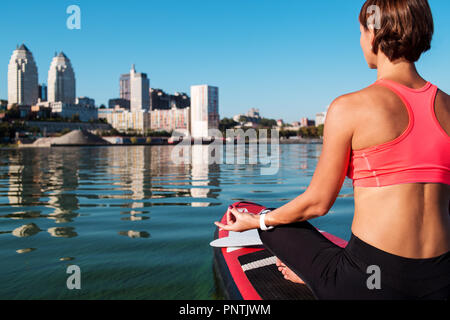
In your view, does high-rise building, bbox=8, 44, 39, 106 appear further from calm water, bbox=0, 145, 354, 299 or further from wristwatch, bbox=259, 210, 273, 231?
wristwatch, bbox=259, 210, 273, 231

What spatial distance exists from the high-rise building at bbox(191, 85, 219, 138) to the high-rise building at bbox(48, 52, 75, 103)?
2398 inches

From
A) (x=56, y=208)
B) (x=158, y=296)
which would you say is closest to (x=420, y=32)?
(x=158, y=296)

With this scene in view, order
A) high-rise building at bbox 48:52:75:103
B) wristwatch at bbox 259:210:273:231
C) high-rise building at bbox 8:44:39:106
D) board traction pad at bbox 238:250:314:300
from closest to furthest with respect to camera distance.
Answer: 1. wristwatch at bbox 259:210:273:231
2. board traction pad at bbox 238:250:314:300
3. high-rise building at bbox 8:44:39:106
4. high-rise building at bbox 48:52:75:103

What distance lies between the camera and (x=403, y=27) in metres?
1.49

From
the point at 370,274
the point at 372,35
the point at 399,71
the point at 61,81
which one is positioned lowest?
the point at 370,274

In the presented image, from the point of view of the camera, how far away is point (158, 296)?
9.52 feet

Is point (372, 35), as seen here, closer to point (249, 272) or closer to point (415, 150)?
point (415, 150)

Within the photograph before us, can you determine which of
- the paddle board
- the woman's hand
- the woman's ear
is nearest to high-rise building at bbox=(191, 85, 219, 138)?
the paddle board

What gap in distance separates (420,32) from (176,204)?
6007 mm

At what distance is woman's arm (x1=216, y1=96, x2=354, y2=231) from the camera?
1.46 m

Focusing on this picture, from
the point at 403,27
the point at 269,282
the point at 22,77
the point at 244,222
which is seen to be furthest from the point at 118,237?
the point at 22,77

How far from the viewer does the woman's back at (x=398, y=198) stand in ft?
4.60

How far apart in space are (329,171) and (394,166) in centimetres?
26
